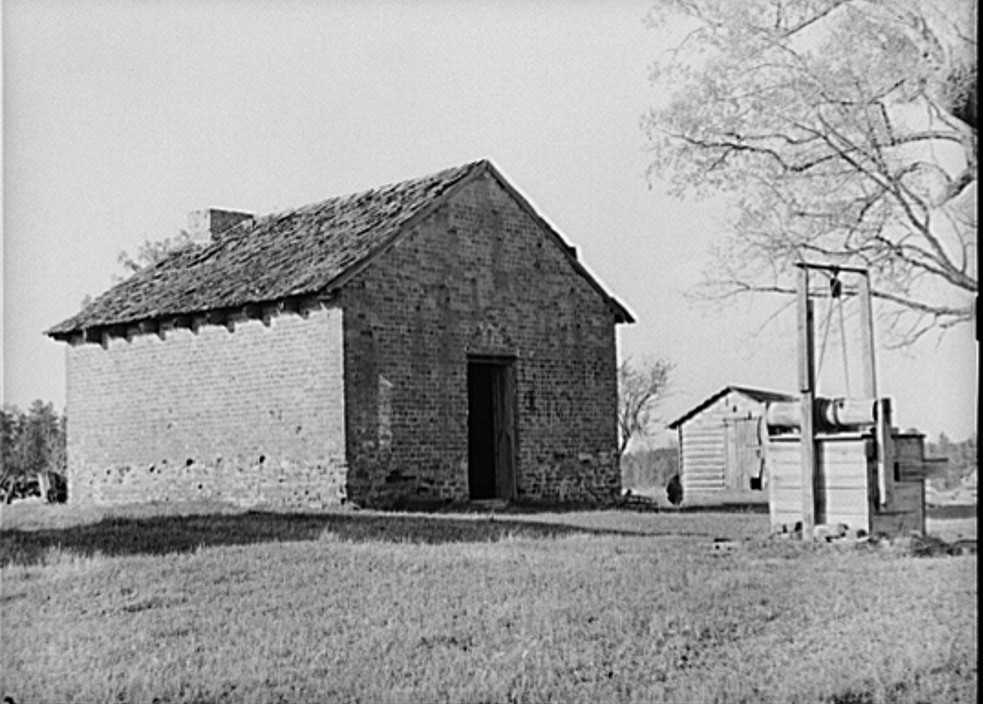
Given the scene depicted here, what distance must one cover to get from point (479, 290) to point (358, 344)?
7.93 feet

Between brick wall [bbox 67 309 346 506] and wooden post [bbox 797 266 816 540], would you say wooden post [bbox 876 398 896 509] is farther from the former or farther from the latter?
brick wall [bbox 67 309 346 506]

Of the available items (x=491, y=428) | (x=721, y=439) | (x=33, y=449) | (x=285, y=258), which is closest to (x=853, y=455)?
(x=491, y=428)

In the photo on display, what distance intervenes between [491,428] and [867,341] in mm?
8668

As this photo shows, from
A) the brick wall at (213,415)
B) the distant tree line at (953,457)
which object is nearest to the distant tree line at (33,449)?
the brick wall at (213,415)

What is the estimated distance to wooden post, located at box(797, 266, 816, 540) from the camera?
1367 cm

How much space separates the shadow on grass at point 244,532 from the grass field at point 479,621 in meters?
0.11

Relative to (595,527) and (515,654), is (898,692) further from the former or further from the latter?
(595,527)

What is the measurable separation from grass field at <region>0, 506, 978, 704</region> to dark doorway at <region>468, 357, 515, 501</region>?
6.88m

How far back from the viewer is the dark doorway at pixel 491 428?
20.7 metres

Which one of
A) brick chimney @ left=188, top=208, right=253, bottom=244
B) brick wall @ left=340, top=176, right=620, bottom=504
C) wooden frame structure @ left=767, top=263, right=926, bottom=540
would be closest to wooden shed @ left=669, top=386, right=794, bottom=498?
brick wall @ left=340, top=176, right=620, bottom=504

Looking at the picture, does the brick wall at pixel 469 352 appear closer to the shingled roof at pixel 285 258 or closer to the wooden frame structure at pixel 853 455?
the shingled roof at pixel 285 258

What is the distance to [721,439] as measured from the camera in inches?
Result: 1225

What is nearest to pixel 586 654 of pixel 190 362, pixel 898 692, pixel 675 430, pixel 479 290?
pixel 898 692

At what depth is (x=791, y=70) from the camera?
15766mm
